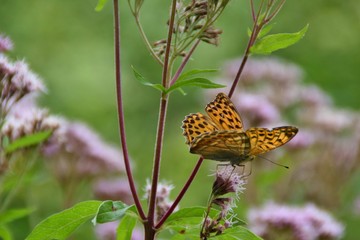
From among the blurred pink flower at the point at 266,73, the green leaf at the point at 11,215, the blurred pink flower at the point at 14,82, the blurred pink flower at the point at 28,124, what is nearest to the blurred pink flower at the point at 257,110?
the blurred pink flower at the point at 266,73

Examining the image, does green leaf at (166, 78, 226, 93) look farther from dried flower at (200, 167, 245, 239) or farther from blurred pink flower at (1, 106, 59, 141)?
blurred pink flower at (1, 106, 59, 141)

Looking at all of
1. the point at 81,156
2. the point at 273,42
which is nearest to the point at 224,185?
the point at 273,42

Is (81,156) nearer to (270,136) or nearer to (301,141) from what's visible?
(301,141)

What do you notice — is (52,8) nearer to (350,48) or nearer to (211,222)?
(350,48)

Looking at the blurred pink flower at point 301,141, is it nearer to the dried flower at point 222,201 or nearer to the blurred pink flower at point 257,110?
the blurred pink flower at point 257,110

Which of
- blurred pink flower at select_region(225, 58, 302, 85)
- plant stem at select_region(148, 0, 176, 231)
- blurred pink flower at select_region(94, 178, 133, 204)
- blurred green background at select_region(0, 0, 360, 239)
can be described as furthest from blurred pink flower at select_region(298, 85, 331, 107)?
plant stem at select_region(148, 0, 176, 231)

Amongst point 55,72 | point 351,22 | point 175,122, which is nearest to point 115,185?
point 175,122
